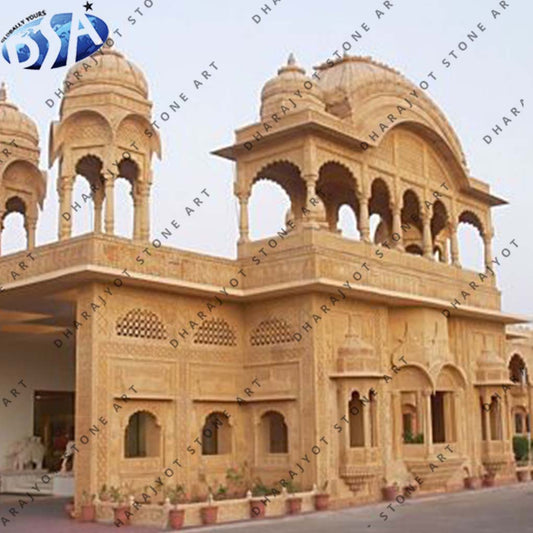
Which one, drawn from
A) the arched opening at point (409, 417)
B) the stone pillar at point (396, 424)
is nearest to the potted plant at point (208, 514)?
the stone pillar at point (396, 424)

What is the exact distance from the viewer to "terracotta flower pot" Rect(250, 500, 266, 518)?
13695 millimetres

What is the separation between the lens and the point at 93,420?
533 inches

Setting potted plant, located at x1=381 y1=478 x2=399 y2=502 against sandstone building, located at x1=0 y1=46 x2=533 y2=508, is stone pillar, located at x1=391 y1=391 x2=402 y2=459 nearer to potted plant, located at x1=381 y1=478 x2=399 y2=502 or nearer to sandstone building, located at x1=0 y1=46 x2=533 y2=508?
sandstone building, located at x1=0 y1=46 x2=533 y2=508

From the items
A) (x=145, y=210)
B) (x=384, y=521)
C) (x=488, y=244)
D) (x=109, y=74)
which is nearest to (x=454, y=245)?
(x=488, y=244)

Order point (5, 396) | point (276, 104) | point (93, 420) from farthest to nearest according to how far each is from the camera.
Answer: point (5, 396), point (276, 104), point (93, 420)

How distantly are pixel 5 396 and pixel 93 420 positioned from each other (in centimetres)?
635

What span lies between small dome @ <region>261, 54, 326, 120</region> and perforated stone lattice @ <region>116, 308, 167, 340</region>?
4.99 m

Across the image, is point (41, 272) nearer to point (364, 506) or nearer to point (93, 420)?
point (93, 420)

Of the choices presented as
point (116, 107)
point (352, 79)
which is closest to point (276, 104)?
point (352, 79)

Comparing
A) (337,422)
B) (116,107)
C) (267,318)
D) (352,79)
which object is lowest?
(337,422)

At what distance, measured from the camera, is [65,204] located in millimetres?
15664

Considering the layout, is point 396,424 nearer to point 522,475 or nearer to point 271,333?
point 271,333

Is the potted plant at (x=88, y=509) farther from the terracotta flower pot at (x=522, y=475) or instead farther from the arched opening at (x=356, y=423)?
the terracotta flower pot at (x=522, y=475)

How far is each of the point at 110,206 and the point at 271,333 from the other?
147 inches
